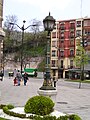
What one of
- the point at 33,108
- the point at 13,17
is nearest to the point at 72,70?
the point at 13,17

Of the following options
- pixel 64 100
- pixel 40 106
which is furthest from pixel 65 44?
pixel 40 106

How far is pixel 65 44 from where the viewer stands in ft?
298

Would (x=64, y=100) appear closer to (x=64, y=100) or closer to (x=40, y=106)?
(x=64, y=100)

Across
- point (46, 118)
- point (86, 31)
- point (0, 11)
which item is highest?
point (86, 31)

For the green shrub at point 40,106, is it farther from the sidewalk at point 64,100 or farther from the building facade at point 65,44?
the building facade at point 65,44

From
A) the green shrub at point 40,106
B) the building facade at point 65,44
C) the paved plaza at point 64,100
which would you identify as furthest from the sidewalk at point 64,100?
the building facade at point 65,44

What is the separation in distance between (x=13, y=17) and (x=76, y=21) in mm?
16652

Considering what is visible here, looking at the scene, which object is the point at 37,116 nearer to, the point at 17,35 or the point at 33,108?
the point at 33,108

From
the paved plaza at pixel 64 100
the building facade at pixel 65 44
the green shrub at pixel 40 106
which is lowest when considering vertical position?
the paved plaza at pixel 64 100

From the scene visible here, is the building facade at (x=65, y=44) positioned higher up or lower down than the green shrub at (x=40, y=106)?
higher up

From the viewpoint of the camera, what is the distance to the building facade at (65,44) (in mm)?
87375

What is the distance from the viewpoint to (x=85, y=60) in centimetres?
6088

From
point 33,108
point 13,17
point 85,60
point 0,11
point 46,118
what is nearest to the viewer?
point 46,118

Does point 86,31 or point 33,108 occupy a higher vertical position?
point 86,31
